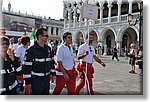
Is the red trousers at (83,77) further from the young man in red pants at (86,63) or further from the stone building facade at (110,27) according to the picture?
the stone building facade at (110,27)

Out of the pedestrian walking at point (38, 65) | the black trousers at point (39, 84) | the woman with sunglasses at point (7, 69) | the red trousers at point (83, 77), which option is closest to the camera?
the woman with sunglasses at point (7, 69)

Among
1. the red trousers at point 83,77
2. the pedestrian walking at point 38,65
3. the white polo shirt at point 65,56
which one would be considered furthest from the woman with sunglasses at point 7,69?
the red trousers at point 83,77

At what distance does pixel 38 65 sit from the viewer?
3.47 m

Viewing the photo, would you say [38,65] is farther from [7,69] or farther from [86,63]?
[86,63]

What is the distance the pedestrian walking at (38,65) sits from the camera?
11.1ft

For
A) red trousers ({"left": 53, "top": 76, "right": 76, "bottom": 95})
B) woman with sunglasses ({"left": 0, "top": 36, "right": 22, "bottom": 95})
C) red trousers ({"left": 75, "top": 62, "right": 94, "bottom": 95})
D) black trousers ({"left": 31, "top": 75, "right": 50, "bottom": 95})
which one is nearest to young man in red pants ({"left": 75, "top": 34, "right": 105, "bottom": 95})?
red trousers ({"left": 75, "top": 62, "right": 94, "bottom": 95})

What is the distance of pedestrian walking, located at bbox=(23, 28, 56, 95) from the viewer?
339 cm

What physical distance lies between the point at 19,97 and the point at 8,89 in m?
0.75

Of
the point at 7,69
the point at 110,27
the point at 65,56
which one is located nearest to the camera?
the point at 7,69

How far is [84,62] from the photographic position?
4.68 metres

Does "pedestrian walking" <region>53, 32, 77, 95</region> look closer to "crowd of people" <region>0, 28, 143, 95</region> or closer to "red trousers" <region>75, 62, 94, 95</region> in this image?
"crowd of people" <region>0, 28, 143, 95</region>

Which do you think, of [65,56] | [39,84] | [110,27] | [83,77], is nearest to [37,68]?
[39,84]

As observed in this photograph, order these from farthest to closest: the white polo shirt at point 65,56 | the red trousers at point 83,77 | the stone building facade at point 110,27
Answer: the stone building facade at point 110,27, the red trousers at point 83,77, the white polo shirt at point 65,56

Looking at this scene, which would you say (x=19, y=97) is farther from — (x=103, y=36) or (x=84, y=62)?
(x=103, y=36)
